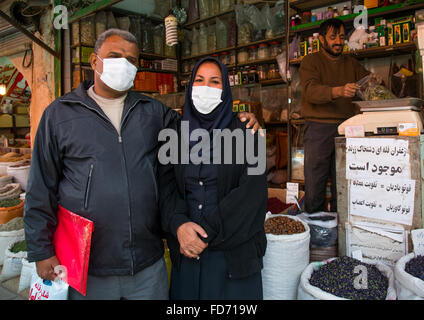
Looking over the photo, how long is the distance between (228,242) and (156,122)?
0.63 metres

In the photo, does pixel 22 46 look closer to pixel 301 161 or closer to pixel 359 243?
pixel 301 161

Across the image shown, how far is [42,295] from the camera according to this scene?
1.38m

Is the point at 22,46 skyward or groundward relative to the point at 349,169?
skyward

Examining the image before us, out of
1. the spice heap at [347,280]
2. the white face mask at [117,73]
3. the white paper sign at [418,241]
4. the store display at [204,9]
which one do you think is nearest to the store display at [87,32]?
the store display at [204,9]

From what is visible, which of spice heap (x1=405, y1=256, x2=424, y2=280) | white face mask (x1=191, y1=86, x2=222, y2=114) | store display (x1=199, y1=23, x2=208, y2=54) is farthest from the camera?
store display (x1=199, y1=23, x2=208, y2=54)

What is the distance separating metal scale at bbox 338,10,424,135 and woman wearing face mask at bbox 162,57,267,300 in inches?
35.9

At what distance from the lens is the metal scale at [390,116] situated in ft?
6.09

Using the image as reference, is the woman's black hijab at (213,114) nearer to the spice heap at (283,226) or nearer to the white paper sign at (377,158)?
the spice heap at (283,226)

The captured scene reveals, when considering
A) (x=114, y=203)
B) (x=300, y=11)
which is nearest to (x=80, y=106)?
(x=114, y=203)

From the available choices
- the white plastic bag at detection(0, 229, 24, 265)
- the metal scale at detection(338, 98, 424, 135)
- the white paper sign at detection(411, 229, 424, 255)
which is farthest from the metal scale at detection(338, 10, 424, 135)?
the white plastic bag at detection(0, 229, 24, 265)

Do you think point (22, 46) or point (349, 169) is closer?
point (349, 169)

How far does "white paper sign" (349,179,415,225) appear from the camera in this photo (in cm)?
183

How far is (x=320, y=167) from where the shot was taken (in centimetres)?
270

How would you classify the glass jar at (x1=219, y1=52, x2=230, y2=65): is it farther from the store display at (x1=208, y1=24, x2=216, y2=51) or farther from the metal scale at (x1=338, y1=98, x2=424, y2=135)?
the metal scale at (x1=338, y1=98, x2=424, y2=135)
